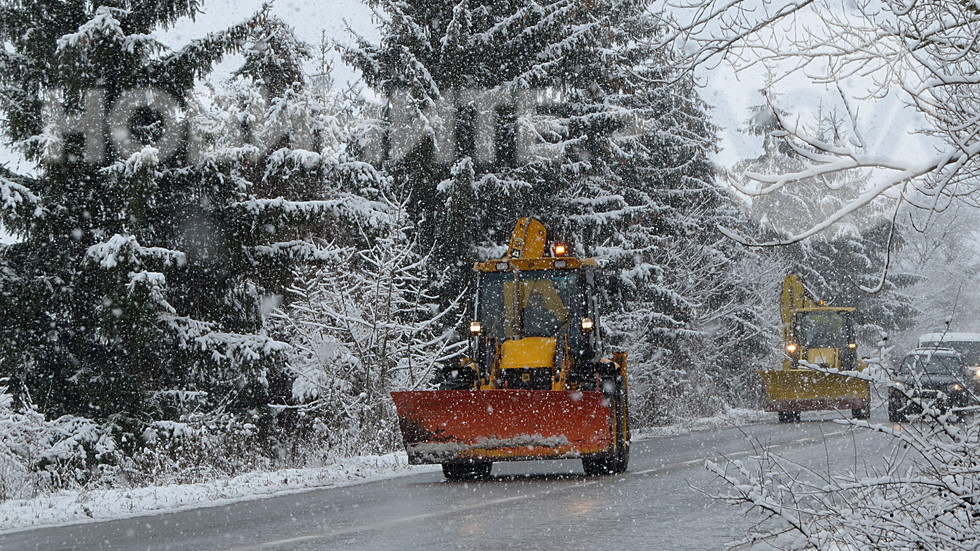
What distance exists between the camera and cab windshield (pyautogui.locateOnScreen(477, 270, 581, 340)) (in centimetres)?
1483

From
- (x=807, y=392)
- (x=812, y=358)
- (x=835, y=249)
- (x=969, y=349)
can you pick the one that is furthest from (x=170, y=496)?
(x=835, y=249)

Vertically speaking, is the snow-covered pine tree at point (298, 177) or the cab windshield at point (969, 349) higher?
the snow-covered pine tree at point (298, 177)

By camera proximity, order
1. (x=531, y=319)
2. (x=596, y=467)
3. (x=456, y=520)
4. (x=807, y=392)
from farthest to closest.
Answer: (x=807, y=392), (x=531, y=319), (x=596, y=467), (x=456, y=520)

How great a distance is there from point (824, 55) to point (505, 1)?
21.3 meters

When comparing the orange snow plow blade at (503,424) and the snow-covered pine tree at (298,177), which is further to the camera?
the snow-covered pine tree at (298,177)

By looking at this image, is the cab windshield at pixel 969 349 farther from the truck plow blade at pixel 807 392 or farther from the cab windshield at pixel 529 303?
the cab windshield at pixel 529 303

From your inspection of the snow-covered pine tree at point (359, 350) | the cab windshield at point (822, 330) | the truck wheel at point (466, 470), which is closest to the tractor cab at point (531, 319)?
the truck wheel at point (466, 470)

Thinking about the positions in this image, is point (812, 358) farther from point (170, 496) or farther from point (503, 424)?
point (170, 496)

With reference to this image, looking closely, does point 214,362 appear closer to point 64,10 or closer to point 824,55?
point 64,10

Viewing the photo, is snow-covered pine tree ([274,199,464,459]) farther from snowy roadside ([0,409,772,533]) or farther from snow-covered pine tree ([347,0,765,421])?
snow-covered pine tree ([347,0,765,421])

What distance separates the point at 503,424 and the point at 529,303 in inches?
95.0

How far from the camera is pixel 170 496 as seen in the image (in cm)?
1160

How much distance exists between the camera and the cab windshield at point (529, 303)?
1483 cm

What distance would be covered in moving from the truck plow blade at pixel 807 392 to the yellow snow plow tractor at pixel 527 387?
13550 mm
